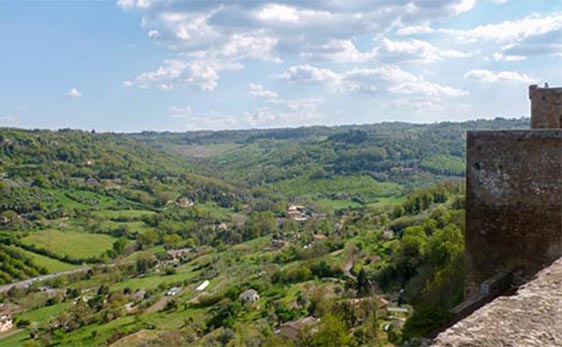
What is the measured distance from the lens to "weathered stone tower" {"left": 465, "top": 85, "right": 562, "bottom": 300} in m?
10.6

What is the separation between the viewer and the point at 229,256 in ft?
360

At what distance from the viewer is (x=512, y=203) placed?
36.3 feet

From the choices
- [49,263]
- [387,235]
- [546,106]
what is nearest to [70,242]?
[49,263]

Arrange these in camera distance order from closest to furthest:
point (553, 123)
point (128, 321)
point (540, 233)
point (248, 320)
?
point (540, 233)
point (553, 123)
point (248, 320)
point (128, 321)

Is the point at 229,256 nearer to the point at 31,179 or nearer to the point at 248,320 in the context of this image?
the point at 248,320

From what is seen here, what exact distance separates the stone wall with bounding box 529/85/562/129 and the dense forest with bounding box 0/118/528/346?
5001 mm

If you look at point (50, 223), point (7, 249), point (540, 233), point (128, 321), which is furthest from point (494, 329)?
point (50, 223)

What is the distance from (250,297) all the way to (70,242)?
63.6 metres

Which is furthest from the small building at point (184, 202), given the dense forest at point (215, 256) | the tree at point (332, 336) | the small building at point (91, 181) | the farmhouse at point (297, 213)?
the tree at point (332, 336)

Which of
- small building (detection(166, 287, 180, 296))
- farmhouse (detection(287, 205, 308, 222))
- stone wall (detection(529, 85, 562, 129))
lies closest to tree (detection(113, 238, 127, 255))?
small building (detection(166, 287, 180, 296))

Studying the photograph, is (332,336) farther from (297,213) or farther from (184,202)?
(184,202)

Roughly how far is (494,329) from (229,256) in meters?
106

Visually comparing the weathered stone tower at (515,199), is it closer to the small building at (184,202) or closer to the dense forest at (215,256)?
the dense forest at (215,256)

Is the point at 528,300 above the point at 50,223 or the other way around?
above
